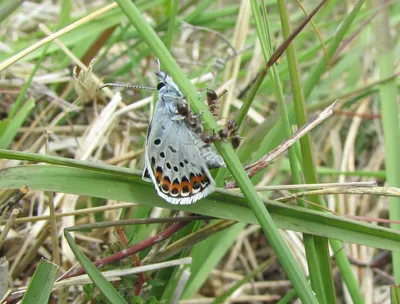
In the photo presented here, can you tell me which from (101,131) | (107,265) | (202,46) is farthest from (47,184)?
(202,46)

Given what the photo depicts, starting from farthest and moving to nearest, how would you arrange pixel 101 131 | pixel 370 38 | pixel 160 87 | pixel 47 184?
1. pixel 370 38
2. pixel 101 131
3. pixel 160 87
4. pixel 47 184

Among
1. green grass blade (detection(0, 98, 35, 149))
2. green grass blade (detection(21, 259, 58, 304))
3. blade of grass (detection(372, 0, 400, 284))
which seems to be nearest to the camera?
green grass blade (detection(21, 259, 58, 304))

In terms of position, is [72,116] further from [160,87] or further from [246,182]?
[246,182]

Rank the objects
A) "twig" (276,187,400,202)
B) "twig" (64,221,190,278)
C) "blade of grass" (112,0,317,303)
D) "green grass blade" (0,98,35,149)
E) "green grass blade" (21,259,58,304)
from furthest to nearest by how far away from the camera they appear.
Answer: "green grass blade" (0,98,35,149) → "twig" (64,221,190,278) → "twig" (276,187,400,202) → "green grass blade" (21,259,58,304) → "blade of grass" (112,0,317,303)

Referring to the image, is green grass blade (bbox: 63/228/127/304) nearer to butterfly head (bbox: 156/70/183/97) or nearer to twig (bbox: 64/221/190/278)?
twig (bbox: 64/221/190/278)

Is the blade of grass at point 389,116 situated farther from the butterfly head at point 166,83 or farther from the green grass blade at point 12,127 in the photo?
the green grass blade at point 12,127

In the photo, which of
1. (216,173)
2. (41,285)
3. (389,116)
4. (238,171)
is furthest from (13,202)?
(389,116)

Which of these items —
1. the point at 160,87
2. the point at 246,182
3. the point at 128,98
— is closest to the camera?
the point at 246,182

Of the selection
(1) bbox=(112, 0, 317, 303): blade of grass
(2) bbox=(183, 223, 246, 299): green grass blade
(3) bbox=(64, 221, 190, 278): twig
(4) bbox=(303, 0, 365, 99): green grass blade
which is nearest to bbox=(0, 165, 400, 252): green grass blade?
(3) bbox=(64, 221, 190, 278): twig
